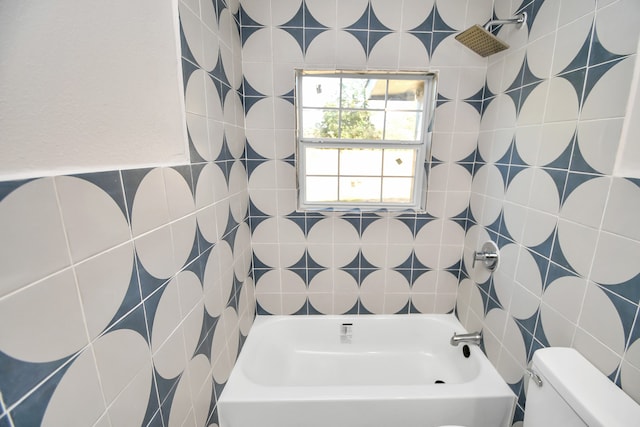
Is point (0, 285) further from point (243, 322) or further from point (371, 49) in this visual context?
point (371, 49)

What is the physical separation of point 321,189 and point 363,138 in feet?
1.37

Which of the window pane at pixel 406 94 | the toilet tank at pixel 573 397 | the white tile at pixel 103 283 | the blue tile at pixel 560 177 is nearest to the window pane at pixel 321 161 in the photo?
the window pane at pixel 406 94

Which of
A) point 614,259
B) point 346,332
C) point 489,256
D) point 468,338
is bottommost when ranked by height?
point 346,332

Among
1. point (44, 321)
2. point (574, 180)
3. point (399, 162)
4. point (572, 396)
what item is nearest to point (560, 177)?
point (574, 180)

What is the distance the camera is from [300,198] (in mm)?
1621

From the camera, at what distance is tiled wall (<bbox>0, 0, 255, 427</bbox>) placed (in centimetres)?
39

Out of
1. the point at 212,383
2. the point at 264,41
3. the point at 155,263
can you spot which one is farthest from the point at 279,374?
the point at 264,41

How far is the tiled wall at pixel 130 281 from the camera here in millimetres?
390

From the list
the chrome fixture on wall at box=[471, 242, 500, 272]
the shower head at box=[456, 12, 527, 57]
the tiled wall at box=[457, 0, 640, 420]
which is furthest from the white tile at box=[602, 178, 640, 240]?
the shower head at box=[456, 12, 527, 57]

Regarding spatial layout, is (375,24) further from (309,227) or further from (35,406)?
(35,406)

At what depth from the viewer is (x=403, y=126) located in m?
1.59

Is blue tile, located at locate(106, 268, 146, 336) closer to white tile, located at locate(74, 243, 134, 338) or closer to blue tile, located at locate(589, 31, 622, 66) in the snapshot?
white tile, located at locate(74, 243, 134, 338)

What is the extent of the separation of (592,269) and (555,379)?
0.36m

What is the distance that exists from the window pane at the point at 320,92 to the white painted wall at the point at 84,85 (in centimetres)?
86
